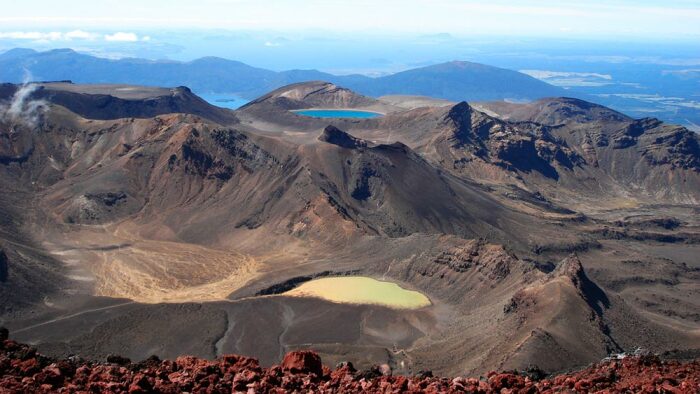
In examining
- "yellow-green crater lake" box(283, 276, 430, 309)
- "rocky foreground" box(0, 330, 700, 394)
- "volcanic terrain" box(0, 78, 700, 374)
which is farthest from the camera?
"yellow-green crater lake" box(283, 276, 430, 309)

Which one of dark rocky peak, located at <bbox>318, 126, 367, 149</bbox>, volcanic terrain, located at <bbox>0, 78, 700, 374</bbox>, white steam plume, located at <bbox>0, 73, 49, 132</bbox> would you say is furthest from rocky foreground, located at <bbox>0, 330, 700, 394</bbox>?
white steam plume, located at <bbox>0, 73, 49, 132</bbox>

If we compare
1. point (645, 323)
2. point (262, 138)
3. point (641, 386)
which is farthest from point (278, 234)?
point (641, 386)

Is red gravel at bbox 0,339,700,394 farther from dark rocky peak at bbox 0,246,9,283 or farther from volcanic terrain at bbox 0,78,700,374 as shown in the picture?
dark rocky peak at bbox 0,246,9,283

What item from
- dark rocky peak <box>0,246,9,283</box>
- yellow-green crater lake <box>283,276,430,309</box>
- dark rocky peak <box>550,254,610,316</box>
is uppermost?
dark rocky peak <box>550,254,610,316</box>

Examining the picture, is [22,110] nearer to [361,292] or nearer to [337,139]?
[337,139]

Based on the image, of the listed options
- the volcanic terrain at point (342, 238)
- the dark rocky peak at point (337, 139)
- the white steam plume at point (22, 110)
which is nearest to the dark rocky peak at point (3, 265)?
the volcanic terrain at point (342, 238)

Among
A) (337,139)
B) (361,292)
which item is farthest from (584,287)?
(337,139)

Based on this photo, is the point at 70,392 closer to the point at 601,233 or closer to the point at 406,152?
the point at 406,152

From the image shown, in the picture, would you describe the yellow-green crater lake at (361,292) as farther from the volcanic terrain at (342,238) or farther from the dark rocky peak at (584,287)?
the dark rocky peak at (584,287)
